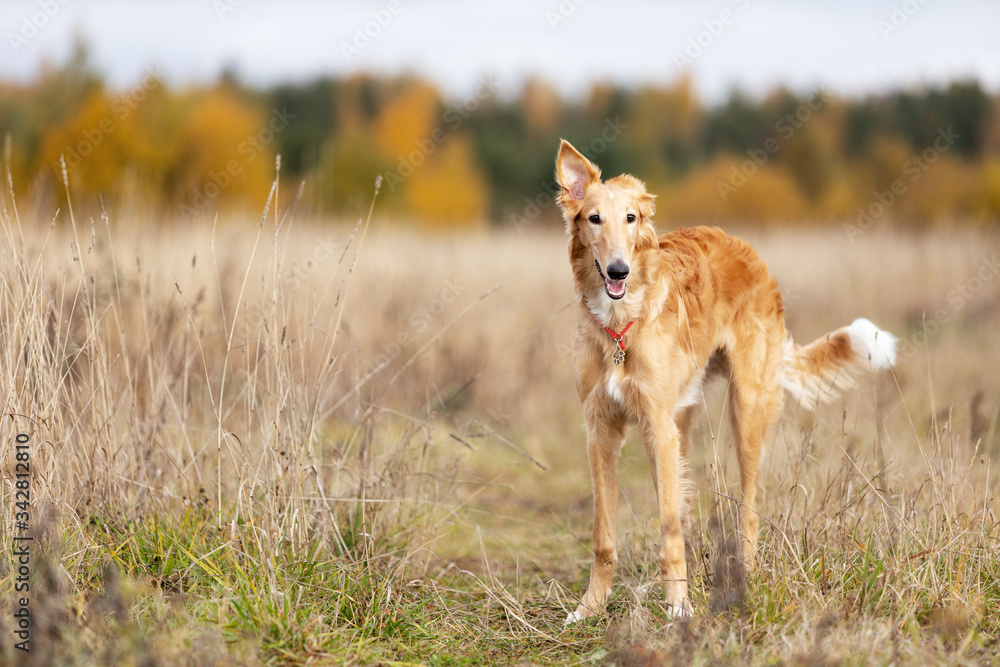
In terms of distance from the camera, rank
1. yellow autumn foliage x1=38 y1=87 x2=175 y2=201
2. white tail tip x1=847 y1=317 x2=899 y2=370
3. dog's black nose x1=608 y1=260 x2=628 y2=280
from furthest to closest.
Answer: yellow autumn foliage x1=38 y1=87 x2=175 y2=201
white tail tip x1=847 y1=317 x2=899 y2=370
dog's black nose x1=608 y1=260 x2=628 y2=280

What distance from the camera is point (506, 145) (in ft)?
103

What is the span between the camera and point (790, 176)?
80.1 ft

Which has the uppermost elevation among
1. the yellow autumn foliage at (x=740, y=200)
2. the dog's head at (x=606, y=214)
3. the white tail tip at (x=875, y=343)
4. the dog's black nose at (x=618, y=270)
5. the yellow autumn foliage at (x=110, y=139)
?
the yellow autumn foliage at (x=110, y=139)

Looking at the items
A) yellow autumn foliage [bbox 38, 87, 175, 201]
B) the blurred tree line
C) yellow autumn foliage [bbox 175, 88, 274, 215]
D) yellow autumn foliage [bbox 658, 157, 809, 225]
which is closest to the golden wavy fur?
the blurred tree line

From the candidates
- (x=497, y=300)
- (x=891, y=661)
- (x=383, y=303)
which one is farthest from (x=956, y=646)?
(x=497, y=300)

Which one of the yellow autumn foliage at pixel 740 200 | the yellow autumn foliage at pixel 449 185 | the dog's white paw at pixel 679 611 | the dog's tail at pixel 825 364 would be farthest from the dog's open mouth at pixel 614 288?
the yellow autumn foliage at pixel 449 185

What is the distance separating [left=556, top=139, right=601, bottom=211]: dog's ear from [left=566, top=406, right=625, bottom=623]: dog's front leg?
0.91m

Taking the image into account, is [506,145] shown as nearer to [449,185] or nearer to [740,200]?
[449,185]

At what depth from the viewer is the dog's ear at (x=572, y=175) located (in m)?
3.26

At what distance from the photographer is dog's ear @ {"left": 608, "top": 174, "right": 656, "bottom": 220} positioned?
127 inches

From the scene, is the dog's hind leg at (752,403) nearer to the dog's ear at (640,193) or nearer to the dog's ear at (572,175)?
the dog's ear at (640,193)

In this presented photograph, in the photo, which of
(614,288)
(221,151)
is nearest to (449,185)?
(221,151)

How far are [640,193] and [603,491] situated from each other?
4.23 feet

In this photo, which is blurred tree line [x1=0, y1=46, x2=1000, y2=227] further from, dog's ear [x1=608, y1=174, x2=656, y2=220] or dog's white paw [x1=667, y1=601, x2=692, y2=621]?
dog's white paw [x1=667, y1=601, x2=692, y2=621]
